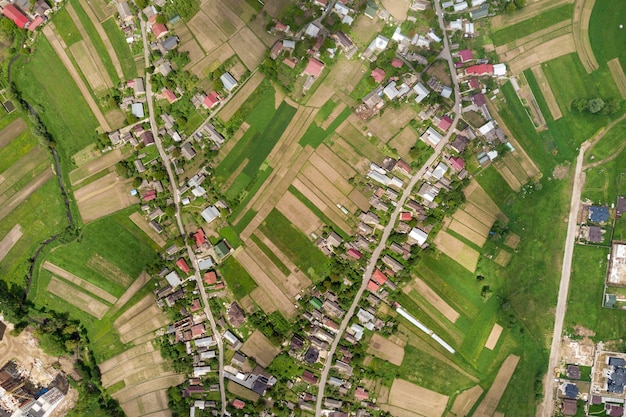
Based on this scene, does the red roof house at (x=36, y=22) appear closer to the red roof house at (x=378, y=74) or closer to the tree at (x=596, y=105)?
the red roof house at (x=378, y=74)

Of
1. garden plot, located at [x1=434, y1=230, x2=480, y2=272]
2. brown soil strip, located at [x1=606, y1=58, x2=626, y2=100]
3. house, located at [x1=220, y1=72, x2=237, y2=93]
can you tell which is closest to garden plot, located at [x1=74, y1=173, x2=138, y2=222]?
house, located at [x1=220, y1=72, x2=237, y2=93]

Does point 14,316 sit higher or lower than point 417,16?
lower

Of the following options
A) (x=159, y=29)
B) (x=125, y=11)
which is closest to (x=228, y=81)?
(x=159, y=29)

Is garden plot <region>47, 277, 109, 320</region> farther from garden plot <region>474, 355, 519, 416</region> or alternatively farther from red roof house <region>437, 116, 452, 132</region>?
garden plot <region>474, 355, 519, 416</region>

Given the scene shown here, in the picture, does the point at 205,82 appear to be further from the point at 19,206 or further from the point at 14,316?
the point at 14,316

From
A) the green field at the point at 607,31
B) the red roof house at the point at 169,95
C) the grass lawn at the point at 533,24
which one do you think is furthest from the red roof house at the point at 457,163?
the red roof house at the point at 169,95

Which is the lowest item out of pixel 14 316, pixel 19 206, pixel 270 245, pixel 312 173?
pixel 14 316

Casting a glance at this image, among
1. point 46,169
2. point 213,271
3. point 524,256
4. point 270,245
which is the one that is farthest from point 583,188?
point 46,169
